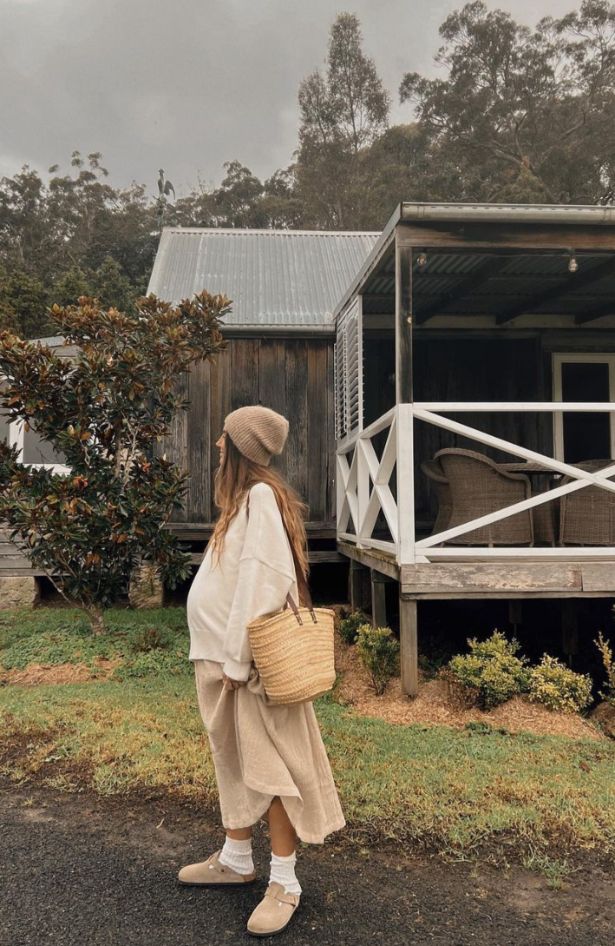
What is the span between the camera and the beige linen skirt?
248 centimetres

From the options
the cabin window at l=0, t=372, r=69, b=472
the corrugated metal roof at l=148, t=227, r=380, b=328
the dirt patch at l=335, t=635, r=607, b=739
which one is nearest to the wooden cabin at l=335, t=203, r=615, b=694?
the dirt patch at l=335, t=635, r=607, b=739

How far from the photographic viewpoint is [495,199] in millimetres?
27766

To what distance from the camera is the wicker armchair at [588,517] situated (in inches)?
225

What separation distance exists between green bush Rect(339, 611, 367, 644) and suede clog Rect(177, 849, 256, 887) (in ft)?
12.7

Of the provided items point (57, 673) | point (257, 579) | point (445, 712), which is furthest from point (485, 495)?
point (57, 673)

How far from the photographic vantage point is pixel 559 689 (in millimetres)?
4762

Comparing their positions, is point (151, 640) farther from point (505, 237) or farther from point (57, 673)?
point (505, 237)

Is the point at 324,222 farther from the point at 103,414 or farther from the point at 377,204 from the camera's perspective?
the point at 103,414

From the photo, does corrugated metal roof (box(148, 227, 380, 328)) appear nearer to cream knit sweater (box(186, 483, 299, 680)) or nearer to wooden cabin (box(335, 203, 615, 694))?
wooden cabin (box(335, 203, 615, 694))

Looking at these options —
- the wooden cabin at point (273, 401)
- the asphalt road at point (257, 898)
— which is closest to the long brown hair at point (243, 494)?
the asphalt road at point (257, 898)

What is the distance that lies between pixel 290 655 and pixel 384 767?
176 cm

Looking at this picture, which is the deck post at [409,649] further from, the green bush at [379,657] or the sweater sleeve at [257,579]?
the sweater sleeve at [257,579]

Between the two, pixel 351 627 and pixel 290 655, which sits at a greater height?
pixel 290 655

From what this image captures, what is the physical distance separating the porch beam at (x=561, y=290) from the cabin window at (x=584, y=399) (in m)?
0.78
